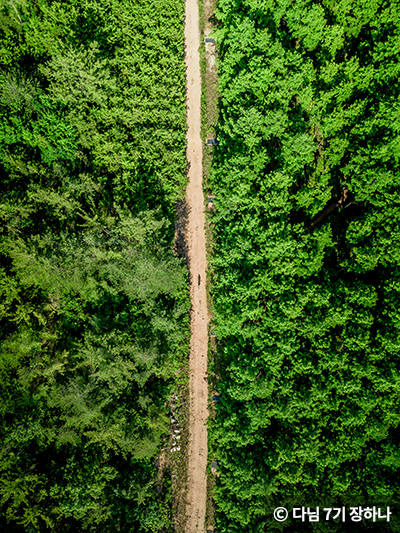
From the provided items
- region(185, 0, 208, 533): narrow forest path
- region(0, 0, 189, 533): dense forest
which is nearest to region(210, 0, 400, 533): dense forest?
region(185, 0, 208, 533): narrow forest path

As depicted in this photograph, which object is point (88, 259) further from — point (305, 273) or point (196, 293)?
point (305, 273)

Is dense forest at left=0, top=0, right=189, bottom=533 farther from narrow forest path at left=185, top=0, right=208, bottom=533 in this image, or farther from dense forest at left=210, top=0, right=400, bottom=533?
dense forest at left=210, top=0, right=400, bottom=533

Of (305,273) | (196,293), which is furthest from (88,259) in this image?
(305,273)

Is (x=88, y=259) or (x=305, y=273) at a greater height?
(x=88, y=259)

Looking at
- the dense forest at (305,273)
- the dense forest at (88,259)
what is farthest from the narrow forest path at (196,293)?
the dense forest at (305,273)

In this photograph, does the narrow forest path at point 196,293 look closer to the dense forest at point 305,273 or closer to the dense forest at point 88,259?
the dense forest at point 88,259
